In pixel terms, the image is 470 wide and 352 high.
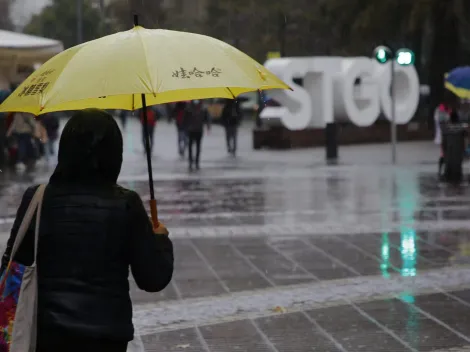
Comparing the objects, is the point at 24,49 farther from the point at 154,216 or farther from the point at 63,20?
the point at 63,20

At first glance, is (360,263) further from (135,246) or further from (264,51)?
(264,51)

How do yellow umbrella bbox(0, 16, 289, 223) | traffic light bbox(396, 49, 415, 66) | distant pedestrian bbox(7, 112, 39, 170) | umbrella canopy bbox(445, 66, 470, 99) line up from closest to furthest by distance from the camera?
yellow umbrella bbox(0, 16, 289, 223)
umbrella canopy bbox(445, 66, 470, 99)
distant pedestrian bbox(7, 112, 39, 170)
traffic light bbox(396, 49, 415, 66)

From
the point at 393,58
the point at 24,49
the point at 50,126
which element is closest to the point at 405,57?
the point at 393,58

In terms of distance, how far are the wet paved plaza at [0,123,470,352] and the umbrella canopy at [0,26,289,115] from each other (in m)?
2.80

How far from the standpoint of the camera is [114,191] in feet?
12.5

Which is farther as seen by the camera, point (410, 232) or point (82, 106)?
point (410, 232)

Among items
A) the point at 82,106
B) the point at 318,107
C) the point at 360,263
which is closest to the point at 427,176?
the point at 360,263

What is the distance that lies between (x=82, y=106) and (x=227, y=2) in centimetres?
6051

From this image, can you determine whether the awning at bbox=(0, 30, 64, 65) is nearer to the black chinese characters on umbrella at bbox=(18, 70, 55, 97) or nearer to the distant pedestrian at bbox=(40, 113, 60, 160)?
the distant pedestrian at bbox=(40, 113, 60, 160)

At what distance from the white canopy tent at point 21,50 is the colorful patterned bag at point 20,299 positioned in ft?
58.9

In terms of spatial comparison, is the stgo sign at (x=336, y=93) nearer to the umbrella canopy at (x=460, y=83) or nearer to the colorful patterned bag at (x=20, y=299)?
the umbrella canopy at (x=460, y=83)

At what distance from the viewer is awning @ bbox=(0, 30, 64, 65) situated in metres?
21.4

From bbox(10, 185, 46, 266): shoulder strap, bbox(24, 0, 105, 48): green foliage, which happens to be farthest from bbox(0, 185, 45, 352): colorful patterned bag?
bbox(24, 0, 105, 48): green foliage

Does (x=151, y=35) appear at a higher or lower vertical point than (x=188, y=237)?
higher
